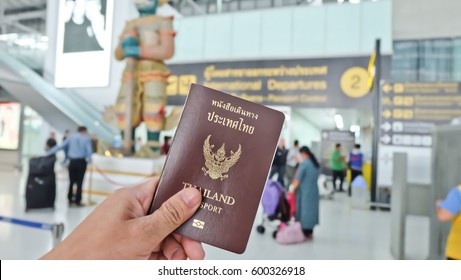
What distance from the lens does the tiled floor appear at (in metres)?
2.82

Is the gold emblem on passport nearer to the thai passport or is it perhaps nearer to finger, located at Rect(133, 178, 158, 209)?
the thai passport

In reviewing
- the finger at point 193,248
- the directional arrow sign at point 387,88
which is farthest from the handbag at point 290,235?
the directional arrow sign at point 387,88

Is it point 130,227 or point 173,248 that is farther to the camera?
point 173,248

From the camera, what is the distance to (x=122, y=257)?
987mm

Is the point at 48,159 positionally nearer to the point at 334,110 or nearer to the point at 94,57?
the point at 94,57

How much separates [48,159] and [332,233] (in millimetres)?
3181

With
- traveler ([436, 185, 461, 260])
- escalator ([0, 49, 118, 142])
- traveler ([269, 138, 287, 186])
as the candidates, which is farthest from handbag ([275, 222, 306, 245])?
traveler ([269, 138, 287, 186])

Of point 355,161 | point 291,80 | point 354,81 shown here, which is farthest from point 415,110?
point 291,80

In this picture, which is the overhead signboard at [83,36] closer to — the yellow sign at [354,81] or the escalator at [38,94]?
the escalator at [38,94]

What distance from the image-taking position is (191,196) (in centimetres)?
86

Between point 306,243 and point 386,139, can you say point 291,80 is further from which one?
point 306,243

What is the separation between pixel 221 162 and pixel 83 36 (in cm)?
162

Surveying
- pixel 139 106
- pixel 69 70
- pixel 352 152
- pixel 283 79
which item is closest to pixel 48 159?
pixel 139 106

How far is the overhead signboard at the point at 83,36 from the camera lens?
6.84ft
